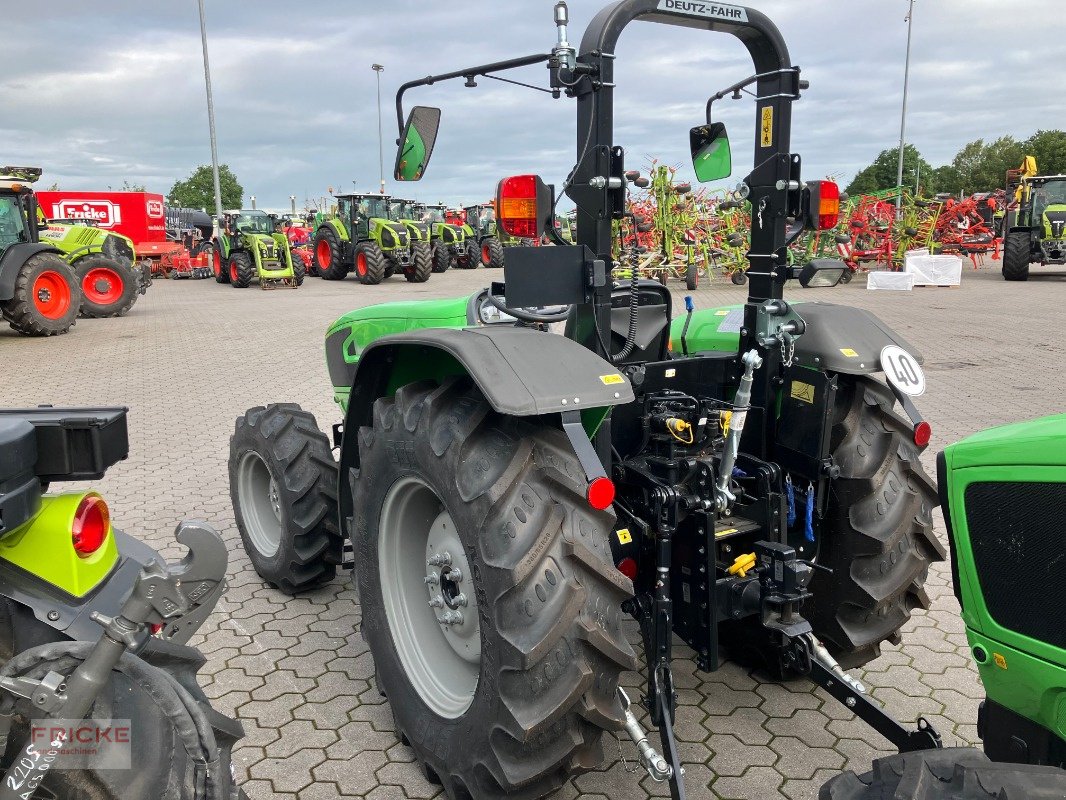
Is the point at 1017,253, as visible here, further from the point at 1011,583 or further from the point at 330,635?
the point at 1011,583

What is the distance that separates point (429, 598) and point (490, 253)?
26.9m

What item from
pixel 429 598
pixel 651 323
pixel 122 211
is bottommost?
pixel 429 598

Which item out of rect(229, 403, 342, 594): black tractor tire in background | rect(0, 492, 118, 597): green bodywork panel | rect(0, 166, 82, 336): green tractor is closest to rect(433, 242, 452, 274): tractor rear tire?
rect(0, 166, 82, 336): green tractor

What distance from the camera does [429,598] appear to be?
297cm

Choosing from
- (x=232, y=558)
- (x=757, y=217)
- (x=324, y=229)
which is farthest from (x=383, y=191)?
(x=757, y=217)

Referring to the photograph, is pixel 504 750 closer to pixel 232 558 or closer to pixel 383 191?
pixel 232 558

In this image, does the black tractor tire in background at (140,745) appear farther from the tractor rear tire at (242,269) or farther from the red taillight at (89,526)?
the tractor rear tire at (242,269)

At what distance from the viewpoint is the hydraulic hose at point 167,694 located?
174cm

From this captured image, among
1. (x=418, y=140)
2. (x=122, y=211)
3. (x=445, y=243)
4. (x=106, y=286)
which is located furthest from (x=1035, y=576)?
(x=122, y=211)

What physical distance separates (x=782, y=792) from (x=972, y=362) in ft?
31.0

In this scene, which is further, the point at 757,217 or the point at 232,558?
the point at 232,558

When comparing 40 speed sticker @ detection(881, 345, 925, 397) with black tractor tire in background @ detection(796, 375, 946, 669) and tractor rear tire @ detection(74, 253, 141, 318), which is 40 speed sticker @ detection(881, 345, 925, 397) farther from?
tractor rear tire @ detection(74, 253, 141, 318)

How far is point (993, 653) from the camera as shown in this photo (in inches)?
78.2

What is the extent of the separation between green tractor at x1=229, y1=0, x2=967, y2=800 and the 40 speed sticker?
11mm
